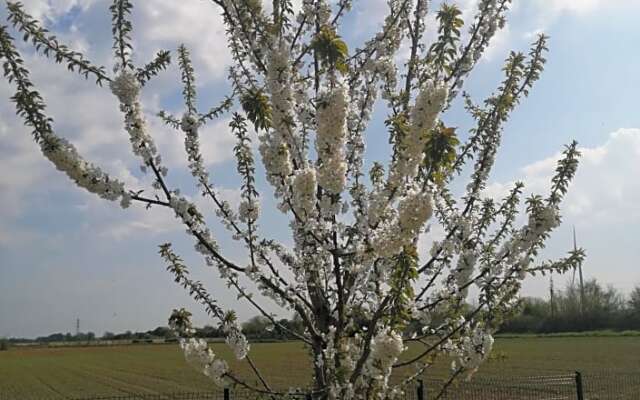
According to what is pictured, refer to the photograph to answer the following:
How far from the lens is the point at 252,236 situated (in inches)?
137

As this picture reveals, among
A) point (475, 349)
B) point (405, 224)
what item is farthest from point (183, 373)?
point (405, 224)

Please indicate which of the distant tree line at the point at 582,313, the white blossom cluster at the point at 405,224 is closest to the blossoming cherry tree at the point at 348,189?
the white blossom cluster at the point at 405,224

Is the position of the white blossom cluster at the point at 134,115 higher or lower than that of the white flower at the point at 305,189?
higher

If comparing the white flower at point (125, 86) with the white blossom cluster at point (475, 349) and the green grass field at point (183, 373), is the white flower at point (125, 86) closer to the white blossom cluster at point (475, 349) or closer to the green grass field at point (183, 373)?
the white blossom cluster at point (475, 349)

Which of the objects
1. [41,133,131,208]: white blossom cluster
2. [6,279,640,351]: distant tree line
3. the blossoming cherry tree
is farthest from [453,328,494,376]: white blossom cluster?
[6,279,640,351]: distant tree line

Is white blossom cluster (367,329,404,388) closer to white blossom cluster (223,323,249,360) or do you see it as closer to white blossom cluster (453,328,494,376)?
white blossom cluster (453,328,494,376)

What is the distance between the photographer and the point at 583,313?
72.0 metres

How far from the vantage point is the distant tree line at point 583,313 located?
6900 cm

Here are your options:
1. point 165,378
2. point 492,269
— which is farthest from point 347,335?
point 165,378

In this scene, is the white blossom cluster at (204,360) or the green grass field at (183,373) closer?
the white blossom cluster at (204,360)

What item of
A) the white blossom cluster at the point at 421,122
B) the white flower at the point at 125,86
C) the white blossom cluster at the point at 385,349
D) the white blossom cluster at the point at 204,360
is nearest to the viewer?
the white blossom cluster at the point at 385,349

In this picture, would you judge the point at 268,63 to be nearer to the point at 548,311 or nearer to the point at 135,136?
the point at 135,136

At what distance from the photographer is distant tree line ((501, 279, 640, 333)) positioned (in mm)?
69000

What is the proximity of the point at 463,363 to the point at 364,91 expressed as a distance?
171 cm
